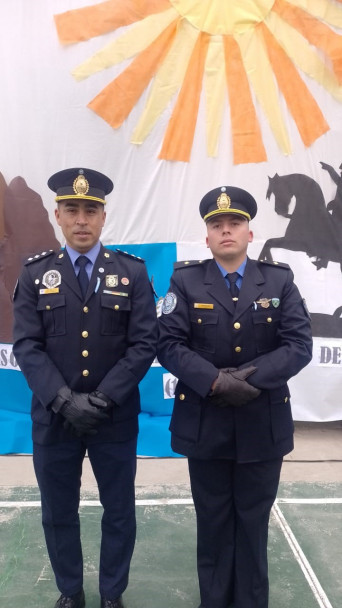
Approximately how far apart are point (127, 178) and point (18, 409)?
169 centimetres

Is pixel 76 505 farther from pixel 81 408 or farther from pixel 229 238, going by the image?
pixel 229 238

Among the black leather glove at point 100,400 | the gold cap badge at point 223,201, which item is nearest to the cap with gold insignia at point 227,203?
the gold cap badge at point 223,201

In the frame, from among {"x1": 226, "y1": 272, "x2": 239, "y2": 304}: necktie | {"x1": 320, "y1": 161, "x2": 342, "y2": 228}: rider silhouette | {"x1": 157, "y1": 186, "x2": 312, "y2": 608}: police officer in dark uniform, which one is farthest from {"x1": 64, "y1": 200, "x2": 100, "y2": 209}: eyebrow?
{"x1": 320, "y1": 161, "x2": 342, "y2": 228}: rider silhouette

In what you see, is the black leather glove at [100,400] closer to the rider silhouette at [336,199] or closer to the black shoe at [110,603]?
the black shoe at [110,603]

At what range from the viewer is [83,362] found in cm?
201

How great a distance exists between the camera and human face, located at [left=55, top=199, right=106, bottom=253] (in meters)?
2.01

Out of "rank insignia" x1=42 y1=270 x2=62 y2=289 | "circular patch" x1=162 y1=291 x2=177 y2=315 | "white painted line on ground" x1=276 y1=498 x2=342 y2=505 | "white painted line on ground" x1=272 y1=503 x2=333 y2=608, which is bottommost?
"white painted line on ground" x1=272 y1=503 x2=333 y2=608

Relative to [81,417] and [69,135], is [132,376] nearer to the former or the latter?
[81,417]

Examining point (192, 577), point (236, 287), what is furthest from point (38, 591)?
point (236, 287)

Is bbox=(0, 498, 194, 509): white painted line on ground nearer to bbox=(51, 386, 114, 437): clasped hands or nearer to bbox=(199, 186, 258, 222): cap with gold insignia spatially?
bbox=(51, 386, 114, 437): clasped hands

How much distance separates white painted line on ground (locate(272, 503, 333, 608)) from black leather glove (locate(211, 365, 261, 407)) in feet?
3.21

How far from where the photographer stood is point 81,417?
74.5 inches

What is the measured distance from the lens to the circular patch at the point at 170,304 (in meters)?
Result: 2.03

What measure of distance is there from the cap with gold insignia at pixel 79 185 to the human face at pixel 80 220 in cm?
2
